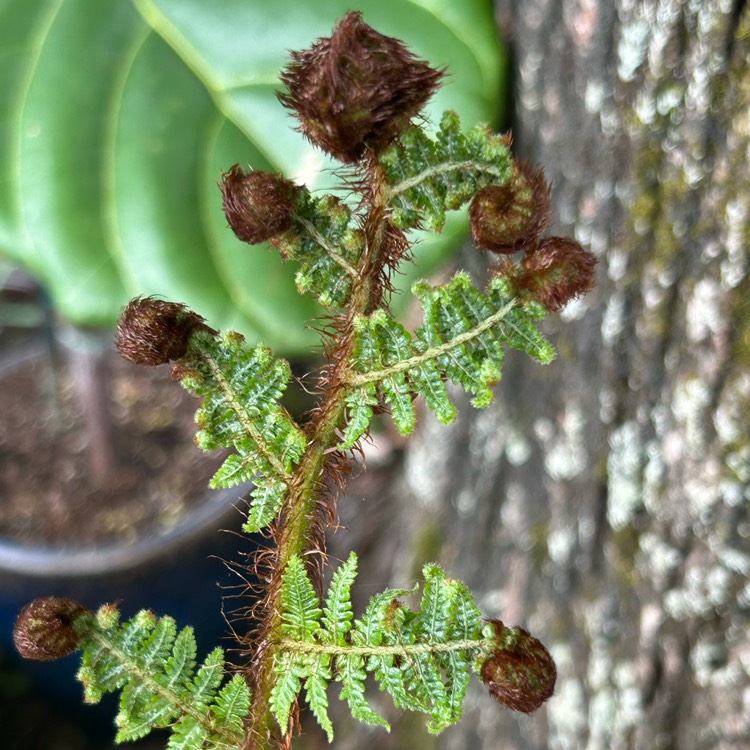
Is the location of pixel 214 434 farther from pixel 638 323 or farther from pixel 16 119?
pixel 16 119

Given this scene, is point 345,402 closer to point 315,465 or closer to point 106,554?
point 315,465

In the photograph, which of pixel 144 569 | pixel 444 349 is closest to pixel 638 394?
pixel 444 349

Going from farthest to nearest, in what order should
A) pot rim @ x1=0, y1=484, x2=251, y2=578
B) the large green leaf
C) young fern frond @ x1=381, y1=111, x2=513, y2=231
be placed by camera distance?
pot rim @ x1=0, y1=484, x2=251, y2=578 → the large green leaf → young fern frond @ x1=381, y1=111, x2=513, y2=231

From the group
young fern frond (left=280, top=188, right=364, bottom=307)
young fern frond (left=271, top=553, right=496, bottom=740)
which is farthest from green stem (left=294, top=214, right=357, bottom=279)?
young fern frond (left=271, top=553, right=496, bottom=740)

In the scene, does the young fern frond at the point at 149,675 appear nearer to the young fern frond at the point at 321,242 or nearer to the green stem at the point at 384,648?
the green stem at the point at 384,648

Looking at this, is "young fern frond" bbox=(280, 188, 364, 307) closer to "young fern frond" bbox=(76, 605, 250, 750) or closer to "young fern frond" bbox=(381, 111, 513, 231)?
"young fern frond" bbox=(381, 111, 513, 231)

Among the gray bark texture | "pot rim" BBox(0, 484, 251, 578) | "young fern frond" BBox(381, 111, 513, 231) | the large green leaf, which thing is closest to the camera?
"young fern frond" BBox(381, 111, 513, 231)

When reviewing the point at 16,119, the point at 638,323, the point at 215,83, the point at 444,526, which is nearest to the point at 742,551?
the point at 638,323

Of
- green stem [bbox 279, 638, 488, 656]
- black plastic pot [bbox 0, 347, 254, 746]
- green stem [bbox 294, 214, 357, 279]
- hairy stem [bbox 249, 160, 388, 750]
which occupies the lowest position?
black plastic pot [bbox 0, 347, 254, 746]
